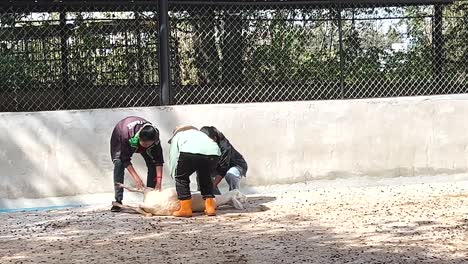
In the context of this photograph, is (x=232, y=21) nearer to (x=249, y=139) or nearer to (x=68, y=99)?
(x=249, y=139)

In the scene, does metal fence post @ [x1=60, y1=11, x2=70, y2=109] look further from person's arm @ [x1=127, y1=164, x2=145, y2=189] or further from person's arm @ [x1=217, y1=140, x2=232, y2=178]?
person's arm @ [x1=217, y1=140, x2=232, y2=178]

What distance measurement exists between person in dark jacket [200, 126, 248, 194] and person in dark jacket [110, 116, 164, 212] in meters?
0.57

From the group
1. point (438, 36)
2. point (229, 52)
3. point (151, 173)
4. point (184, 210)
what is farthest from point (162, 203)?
point (438, 36)

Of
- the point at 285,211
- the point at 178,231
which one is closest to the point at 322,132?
the point at 285,211

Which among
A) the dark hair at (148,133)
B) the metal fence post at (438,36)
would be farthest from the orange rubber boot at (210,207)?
the metal fence post at (438,36)

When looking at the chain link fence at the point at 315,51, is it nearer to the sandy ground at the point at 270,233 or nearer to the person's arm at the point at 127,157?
the person's arm at the point at 127,157

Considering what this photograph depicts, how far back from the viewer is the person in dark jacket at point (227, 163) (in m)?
7.88

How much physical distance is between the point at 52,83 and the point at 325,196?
364cm

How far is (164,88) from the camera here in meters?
8.95

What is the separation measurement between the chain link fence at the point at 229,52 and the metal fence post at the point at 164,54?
0.31 feet

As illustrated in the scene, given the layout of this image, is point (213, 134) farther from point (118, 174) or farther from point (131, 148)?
point (118, 174)

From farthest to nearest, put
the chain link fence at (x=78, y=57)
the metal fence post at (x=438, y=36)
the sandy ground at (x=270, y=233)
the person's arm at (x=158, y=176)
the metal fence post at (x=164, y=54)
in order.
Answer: the metal fence post at (x=438, y=36) → the chain link fence at (x=78, y=57) → the metal fence post at (x=164, y=54) → the person's arm at (x=158, y=176) → the sandy ground at (x=270, y=233)

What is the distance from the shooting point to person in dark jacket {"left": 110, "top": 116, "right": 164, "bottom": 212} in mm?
7625

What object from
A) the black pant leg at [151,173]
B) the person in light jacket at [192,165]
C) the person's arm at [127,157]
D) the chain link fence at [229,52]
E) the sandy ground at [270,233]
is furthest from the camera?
the chain link fence at [229,52]
